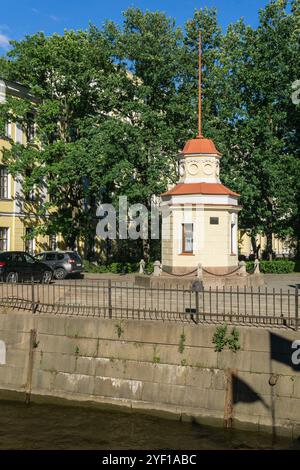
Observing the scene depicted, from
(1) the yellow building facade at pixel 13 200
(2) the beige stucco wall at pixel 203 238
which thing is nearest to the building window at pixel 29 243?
(1) the yellow building facade at pixel 13 200

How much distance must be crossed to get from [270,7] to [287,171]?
432 inches

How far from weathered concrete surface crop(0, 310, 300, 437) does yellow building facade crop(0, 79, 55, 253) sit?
Answer: 72.8ft

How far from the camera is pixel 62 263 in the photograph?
102ft

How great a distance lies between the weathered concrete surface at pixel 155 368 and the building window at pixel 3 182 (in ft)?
74.0

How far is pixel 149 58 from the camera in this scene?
34.1 meters

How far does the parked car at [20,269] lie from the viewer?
25125 mm

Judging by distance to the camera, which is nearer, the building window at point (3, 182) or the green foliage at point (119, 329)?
the green foliage at point (119, 329)

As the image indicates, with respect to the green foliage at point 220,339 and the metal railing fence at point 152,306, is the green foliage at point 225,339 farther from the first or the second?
the metal railing fence at point 152,306

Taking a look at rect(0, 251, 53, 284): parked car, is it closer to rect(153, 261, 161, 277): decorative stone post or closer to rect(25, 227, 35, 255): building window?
rect(153, 261, 161, 277): decorative stone post

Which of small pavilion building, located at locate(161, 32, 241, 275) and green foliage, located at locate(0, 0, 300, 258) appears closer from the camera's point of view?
small pavilion building, located at locate(161, 32, 241, 275)

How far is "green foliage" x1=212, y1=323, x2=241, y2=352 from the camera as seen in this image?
491 inches

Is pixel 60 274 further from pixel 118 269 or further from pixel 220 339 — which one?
pixel 220 339

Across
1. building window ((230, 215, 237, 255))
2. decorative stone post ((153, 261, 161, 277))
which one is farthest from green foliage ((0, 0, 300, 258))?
decorative stone post ((153, 261, 161, 277))

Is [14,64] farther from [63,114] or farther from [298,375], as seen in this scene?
[298,375]
